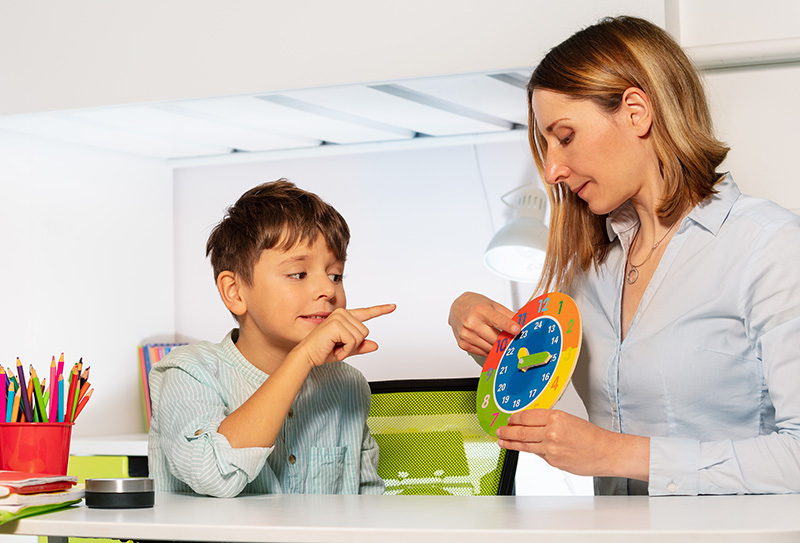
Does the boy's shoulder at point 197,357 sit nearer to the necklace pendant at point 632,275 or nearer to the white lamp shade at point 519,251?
the necklace pendant at point 632,275

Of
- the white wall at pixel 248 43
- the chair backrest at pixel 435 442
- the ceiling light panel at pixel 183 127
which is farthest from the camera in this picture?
the ceiling light panel at pixel 183 127

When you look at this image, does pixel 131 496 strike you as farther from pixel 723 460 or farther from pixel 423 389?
pixel 723 460

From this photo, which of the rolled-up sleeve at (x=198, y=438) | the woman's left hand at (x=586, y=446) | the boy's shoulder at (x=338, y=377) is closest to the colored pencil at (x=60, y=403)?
the rolled-up sleeve at (x=198, y=438)

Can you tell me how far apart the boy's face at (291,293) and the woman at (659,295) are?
0.22 m

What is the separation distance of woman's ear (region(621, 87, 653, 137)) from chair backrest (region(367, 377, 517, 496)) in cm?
47

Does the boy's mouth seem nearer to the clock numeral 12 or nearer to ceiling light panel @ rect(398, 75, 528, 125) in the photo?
the clock numeral 12

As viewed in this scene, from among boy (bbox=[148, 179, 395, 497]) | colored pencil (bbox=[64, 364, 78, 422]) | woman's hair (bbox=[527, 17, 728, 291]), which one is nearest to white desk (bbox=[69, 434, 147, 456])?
boy (bbox=[148, 179, 395, 497])

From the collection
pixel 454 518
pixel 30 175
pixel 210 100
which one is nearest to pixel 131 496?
pixel 454 518

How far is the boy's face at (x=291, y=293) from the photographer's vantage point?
1210mm

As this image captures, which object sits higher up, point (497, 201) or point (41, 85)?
point (41, 85)

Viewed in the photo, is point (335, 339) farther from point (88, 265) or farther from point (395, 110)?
point (88, 265)

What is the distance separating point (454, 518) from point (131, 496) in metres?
0.36

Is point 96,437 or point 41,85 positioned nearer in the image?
point 41,85

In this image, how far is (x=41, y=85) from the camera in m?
1.83
